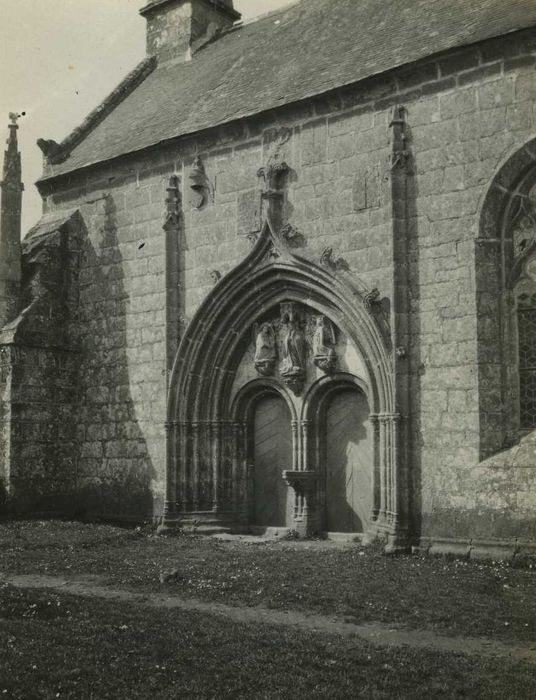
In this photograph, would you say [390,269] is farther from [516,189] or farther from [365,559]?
[365,559]

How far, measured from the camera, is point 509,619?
7566mm

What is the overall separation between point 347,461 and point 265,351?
215cm

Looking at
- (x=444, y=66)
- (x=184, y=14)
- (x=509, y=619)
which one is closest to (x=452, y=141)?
(x=444, y=66)

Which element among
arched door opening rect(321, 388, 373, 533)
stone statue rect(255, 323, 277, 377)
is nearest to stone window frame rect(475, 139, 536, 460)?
arched door opening rect(321, 388, 373, 533)

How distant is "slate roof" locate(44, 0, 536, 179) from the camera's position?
12297 millimetres

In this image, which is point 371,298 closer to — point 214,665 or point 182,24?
point 214,665

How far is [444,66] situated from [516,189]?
2.01 metres

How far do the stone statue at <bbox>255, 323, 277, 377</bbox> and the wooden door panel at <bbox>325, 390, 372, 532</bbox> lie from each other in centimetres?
115

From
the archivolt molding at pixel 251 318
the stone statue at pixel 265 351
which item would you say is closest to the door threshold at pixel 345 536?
the archivolt molding at pixel 251 318

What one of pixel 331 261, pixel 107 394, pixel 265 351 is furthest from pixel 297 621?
pixel 107 394

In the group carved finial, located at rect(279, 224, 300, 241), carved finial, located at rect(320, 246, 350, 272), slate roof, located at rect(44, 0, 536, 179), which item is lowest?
carved finial, located at rect(320, 246, 350, 272)

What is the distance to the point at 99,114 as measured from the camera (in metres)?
18.9

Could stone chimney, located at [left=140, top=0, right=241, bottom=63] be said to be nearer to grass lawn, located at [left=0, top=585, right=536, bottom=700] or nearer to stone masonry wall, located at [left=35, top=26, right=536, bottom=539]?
stone masonry wall, located at [left=35, top=26, right=536, bottom=539]

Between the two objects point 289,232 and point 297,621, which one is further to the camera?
point 289,232
